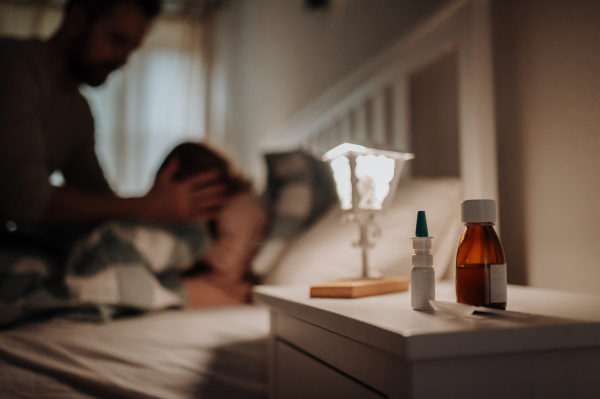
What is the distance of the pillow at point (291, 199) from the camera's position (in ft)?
3.87

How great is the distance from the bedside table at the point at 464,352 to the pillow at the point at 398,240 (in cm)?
37

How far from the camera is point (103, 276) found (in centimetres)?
96

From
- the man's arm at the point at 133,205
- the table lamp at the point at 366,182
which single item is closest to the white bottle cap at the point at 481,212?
the table lamp at the point at 366,182

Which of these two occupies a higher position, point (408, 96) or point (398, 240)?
point (408, 96)

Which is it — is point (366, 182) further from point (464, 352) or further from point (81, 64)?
point (81, 64)

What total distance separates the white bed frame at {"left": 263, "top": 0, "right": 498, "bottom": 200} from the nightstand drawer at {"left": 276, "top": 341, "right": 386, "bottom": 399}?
349 millimetres

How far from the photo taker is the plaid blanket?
93 cm

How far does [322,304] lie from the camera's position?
558 mm

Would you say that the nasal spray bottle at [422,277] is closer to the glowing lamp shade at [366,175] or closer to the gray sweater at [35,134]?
the glowing lamp shade at [366,175]

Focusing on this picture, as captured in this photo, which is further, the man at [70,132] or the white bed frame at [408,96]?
the man at [70,132]

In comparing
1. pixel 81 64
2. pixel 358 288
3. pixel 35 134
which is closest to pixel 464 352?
Result: pixel 358 288

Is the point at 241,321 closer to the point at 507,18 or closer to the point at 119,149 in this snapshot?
the point at 507,18

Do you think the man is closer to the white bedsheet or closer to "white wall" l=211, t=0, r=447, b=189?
the white bedsheet

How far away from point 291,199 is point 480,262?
78 centimetres
